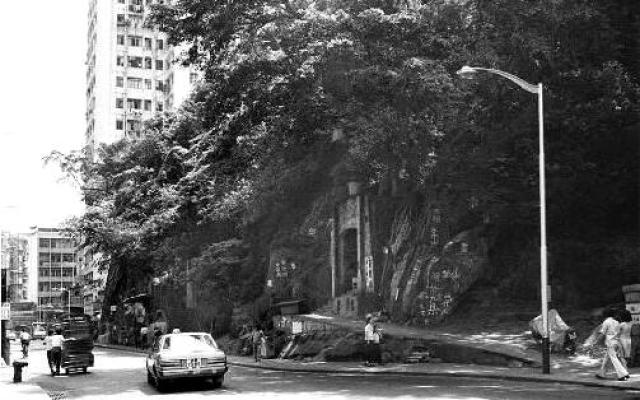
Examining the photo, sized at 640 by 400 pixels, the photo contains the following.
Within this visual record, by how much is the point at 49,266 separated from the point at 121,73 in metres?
60.2

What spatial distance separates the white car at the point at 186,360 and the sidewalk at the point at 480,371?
5271 millimetres

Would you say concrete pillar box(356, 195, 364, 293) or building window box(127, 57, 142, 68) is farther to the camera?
building window box(127, 57, 142, 68)

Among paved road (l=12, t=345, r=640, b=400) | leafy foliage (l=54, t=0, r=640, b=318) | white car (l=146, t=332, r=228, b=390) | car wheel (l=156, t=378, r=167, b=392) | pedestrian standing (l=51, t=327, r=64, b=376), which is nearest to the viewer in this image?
paved road (l=12, t=345, r=640, b=400)

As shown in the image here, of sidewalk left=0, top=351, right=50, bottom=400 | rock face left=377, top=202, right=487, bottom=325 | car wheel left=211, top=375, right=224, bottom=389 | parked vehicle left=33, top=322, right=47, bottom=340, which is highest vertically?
rock face left=377, top=202, right=487, bottom=325

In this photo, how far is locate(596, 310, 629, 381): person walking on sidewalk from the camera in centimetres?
1745

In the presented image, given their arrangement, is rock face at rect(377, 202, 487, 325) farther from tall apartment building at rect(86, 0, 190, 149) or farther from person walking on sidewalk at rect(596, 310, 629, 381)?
tall apartment building at rect(86, 0, 190, 149)

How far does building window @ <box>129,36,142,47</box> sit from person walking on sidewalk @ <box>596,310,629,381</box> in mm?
104322

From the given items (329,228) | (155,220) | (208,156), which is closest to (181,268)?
(155,220)

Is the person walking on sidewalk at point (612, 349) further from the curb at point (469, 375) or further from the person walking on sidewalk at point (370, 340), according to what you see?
the person walking on sidewalk at point (370, 340)

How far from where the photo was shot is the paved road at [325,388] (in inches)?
626

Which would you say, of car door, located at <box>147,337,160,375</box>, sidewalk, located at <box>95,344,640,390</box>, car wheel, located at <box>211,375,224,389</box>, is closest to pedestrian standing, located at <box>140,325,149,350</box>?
sidewalk, located at <box>95,344,640,390</box>

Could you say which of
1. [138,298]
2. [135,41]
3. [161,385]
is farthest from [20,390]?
[135,41]

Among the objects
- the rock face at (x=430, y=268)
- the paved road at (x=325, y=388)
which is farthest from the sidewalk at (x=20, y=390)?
the rock face at (x=430, y=268)

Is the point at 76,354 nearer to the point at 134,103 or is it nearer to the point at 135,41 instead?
the point at 134,103
